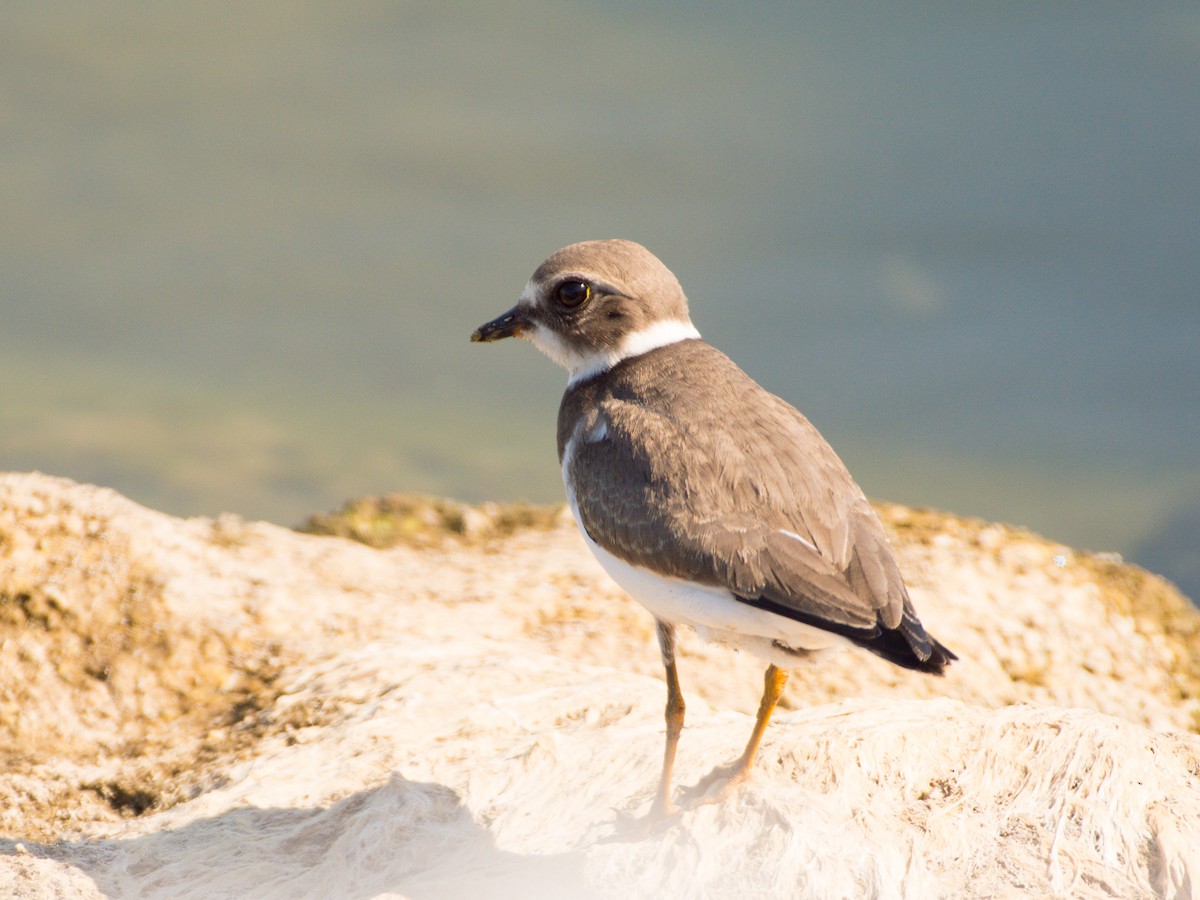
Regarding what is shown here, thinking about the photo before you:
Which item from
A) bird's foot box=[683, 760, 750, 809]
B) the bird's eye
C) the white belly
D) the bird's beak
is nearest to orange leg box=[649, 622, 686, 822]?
bird's foot box=[683, 760, 750, 809]

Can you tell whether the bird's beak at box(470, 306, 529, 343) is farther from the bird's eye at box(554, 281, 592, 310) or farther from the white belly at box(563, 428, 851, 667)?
the white belly at box(563, 428, 851, 667)

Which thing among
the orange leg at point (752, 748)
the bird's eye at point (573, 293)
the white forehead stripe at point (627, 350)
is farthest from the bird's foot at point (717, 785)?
the bird's eye at point (573, 293)

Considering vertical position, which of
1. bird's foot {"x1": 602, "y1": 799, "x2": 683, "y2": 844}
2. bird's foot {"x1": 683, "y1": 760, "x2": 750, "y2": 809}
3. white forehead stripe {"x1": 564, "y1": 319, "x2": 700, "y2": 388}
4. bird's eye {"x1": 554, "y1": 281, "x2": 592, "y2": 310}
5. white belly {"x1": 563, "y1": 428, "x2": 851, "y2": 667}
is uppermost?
bird's eye {"x1": 554, "y1": 281, "x2": 592, "y2": 310}

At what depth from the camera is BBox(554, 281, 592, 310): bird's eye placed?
7395mm

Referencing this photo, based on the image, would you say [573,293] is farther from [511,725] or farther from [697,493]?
[511,725]

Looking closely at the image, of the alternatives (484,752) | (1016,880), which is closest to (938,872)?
(1016,880)

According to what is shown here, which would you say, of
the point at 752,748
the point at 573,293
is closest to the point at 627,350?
the point at 573,293

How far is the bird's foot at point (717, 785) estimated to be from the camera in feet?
22.6

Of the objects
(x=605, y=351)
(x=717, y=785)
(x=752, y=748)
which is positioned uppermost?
(x=605, y=351)

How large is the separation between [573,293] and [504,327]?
0.58 m

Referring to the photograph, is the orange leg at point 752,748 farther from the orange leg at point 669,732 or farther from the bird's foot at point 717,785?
the orange leg at point 669,732

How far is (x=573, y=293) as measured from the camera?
7.41 m

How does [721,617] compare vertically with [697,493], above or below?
below

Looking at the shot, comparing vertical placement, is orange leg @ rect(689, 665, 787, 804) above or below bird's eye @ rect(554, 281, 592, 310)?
below
